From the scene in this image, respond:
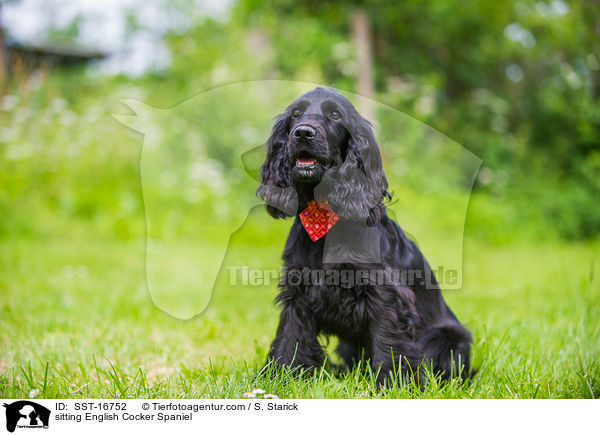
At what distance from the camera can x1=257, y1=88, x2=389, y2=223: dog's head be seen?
207 centimetres

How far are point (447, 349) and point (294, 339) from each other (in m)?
0.67

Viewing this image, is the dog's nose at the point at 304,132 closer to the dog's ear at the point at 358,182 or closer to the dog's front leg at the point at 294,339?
the dog's ear at the point at 358,182

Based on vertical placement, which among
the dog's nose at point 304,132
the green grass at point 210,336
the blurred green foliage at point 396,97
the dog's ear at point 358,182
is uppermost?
the blurred green foliage at point 396,97

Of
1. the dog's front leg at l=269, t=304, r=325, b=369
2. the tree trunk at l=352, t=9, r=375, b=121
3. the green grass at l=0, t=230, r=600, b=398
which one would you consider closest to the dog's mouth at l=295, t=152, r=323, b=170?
the dog's front leg at l=269, t=304, r=325, b=369

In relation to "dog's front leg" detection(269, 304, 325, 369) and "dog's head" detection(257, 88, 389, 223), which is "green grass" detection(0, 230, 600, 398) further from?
"dog's head" detection(257, 88, 389, 223)

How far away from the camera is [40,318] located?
324 centimetres

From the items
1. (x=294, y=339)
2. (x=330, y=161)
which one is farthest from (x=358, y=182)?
(x=294, y=339)

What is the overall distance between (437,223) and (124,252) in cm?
326

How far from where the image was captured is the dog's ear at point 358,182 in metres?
2.16
